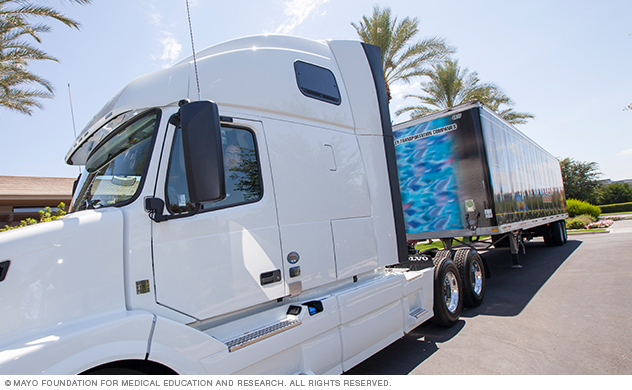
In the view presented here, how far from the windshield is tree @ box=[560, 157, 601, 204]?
50.4m

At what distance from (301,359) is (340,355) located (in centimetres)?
48

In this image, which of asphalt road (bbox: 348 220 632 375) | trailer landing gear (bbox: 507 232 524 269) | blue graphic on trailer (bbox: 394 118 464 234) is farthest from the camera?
trailer landing gear (bbox: 507 232 524 269)

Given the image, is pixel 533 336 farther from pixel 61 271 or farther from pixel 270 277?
pixel 61 271

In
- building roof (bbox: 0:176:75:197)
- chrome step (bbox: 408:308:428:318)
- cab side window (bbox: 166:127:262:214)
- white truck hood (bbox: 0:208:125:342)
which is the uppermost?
building roof (bbox: 0:176:75:197)

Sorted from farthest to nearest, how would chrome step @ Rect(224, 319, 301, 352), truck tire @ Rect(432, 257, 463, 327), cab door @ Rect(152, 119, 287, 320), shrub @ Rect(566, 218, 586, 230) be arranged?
1. shrub @ Rect(566, 218, 586, 230)
2. truck tire @ Rect(432, 257, 463, 327)
3. chrome step @ Rect(224, 319, 301, 352)
4. cab door @ Rect(152, 119, 287, 320)

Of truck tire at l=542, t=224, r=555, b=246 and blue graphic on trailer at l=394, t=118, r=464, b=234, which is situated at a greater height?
blue graphic on trailer at l=394, t=118, r=464, b=234

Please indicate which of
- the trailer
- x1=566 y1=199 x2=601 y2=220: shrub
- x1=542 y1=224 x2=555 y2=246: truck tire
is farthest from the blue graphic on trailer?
x1=566 y1=199 x2=601 y2=220: shrub

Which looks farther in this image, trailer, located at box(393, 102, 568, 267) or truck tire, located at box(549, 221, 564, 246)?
truck tire, located at box(549, 221, 564, 246)

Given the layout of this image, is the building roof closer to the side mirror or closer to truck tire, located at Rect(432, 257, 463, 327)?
truck tire, located at Rect(432, 257, 463, 327)

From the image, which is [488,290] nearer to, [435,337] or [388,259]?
[435,337]

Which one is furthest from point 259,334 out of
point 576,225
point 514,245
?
point 576,225

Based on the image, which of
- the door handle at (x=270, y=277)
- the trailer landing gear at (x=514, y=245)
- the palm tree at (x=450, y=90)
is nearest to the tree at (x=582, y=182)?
the palm tree at (x=450, y=90)

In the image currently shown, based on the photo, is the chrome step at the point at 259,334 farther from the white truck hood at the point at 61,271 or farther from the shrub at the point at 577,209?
the shrub at the point at 577,209

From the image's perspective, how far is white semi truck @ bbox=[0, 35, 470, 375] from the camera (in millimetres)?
2018
